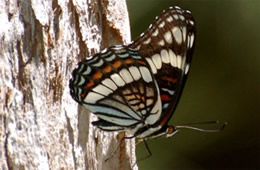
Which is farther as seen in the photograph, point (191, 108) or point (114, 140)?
point (191, 108)

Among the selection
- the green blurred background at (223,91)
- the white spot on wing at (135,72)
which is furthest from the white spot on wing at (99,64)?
the green blurred background at (223,91)

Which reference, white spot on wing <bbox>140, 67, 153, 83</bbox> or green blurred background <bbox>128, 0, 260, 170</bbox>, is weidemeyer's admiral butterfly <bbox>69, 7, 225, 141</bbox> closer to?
white spot on wing <bbox>140, 67, 153, 83</bbox>

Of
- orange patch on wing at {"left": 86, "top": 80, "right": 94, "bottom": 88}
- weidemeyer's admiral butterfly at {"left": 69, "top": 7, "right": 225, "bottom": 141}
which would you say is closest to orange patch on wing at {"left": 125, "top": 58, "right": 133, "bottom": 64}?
weidemeyer's admiral butterfly at {"left": 69, "top": 7, "right": 225, "bottom": 141}

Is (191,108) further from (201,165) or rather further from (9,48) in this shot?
(9,48)

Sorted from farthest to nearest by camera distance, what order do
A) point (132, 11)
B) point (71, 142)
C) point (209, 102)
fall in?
1. point (209, 102)
2. point (132, 11)
3. point (71, 142)

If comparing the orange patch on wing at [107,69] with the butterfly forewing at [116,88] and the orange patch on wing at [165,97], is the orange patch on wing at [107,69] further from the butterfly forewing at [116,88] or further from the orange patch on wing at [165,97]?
the orange patch on wing at [165,97]

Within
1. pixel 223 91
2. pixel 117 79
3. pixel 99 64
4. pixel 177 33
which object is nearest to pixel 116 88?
pixel 117 79

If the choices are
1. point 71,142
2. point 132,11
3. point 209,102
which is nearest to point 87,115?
point 71,142
